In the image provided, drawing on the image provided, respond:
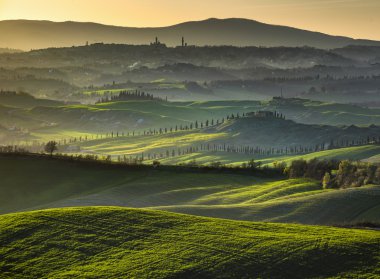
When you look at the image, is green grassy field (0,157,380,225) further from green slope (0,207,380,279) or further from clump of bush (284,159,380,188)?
green slope (0,207,380,279)

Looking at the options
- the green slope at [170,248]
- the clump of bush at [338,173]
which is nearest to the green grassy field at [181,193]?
the clump of bush at [338,173]

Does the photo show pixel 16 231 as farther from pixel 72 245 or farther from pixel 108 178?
pixel 108 178

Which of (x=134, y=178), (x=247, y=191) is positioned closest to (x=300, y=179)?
(x=247, y=191)

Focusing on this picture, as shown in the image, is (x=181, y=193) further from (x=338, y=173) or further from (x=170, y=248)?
(x=170, y=248)

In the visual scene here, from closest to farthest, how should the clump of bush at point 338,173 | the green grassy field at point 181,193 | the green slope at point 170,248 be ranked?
1. the green slope at point 170,248
2. the green grassy field at point 181,193
3. the clump of bush at point 338,173

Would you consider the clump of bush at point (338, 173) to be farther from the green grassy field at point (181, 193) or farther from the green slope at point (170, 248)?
the green slope at point (170, 248)

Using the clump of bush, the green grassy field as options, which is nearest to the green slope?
the green grassy field

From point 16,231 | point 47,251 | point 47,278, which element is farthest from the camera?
point 16,231
